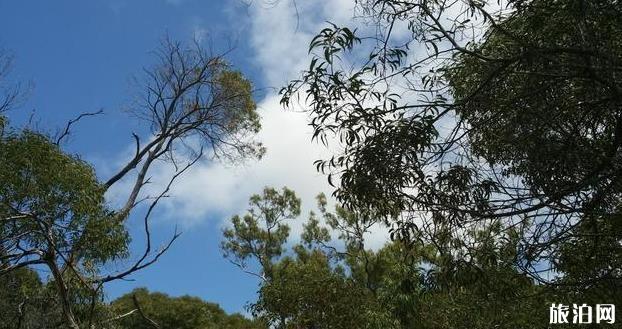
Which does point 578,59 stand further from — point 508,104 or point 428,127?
point 428,127

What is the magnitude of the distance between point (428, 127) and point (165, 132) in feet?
39.7

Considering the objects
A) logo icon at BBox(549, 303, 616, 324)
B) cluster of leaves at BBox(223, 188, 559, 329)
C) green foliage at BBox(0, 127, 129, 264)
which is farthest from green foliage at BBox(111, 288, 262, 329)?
logo icon at BBox(549, 303, 616, 324)

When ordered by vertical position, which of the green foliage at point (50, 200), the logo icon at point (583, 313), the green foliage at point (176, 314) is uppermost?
the green foliage at point (176, 314)

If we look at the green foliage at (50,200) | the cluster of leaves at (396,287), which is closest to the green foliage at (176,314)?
the cluster of leaves at (396,287)

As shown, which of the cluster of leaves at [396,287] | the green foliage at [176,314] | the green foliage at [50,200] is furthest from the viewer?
the green foliage at [176,314]

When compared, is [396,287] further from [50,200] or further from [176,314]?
[176,314]

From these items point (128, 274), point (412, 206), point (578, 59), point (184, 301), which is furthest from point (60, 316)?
point (184, 301)

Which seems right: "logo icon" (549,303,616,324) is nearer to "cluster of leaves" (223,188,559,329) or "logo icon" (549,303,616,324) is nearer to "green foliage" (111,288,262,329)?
"cluster of leaves" (223,188,559,329)

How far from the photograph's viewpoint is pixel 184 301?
2403 centimetres

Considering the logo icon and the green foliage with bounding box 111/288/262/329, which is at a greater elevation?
the green foliage with bounding box 111/288/262/329

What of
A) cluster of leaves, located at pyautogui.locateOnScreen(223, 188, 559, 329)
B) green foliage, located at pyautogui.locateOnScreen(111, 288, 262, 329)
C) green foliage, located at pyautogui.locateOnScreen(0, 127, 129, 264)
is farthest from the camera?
green foliage, located at pyautogui.locateOnScreen(111, 288, 262, 329)

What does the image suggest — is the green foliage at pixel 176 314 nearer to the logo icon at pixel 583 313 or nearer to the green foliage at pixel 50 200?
the green foliage at pixel 50 200

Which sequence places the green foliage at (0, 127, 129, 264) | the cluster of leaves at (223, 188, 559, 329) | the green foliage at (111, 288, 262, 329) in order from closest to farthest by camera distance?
the cluster of leaves at (223, 188, 559, 329)
the green foliage at (0, 127, 129, 264)
the green foliage at (111, 288, 262, 329)

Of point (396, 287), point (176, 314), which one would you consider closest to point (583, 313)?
point (396, 287)
